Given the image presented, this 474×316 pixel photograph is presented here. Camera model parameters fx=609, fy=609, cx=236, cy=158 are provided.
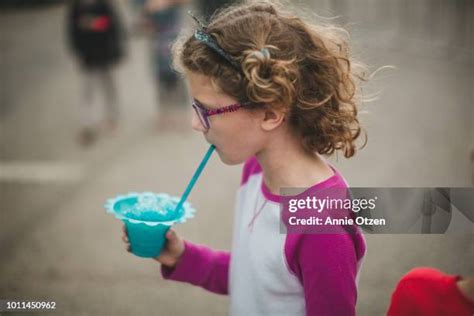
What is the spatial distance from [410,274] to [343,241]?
0.63ft

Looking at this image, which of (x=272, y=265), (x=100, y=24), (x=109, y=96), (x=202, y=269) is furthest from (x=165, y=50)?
(x=272, y=265)

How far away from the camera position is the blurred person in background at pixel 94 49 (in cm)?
449

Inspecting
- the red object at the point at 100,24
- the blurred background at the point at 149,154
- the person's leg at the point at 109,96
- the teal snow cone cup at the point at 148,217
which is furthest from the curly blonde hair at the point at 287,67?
the person's leg at the point at 109,96

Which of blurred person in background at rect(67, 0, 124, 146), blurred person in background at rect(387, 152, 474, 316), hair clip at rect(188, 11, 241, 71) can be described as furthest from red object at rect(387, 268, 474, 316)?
blurred person in background at rect(67, 0, 124, 146)

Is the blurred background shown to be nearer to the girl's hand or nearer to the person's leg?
the person's leg

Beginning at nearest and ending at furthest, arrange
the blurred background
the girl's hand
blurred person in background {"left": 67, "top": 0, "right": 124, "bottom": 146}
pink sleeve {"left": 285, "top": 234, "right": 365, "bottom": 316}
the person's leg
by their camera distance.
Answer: pink sleeve {"left": 285, "top": 234, "right": 365, "bottom": 316}
the girl's hand
the blurred background
blurred person in background {"left": 67, "top": 0, "right": 124, "bottom": 146}
the person's leg

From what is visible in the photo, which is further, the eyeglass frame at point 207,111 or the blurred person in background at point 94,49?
the blurred person in background at point 94,49

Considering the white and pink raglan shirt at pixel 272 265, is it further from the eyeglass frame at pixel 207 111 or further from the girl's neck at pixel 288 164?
the eyeglass frame at pixel 207 111

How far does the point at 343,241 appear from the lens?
4.05ft

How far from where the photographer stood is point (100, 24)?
4523 mm

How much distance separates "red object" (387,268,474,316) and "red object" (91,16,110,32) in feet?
12.2

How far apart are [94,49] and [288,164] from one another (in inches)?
141

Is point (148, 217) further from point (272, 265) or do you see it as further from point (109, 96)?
point (109, 96)

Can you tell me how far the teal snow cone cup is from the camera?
4.59 feet
